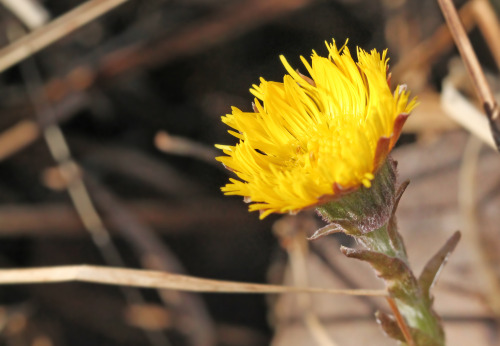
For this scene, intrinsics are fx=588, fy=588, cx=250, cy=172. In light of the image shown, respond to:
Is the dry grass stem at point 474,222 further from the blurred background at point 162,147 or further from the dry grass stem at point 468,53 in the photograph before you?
the dry grass stem at point 468,53

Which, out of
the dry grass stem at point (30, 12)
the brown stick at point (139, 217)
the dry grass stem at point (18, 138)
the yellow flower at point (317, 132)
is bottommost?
the yellow flower at point (317, 132)

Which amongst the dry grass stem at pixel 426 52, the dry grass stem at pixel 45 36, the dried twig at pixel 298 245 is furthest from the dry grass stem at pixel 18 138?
the dry grass stem at pixel 426 52

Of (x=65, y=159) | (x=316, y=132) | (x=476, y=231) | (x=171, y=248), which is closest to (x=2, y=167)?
(x=65, y=159)

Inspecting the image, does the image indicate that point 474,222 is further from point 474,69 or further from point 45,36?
point 45,36

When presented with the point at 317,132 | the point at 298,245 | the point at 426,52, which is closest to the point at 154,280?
the point at 317,132

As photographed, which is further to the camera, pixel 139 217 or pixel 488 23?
pixel 139 217

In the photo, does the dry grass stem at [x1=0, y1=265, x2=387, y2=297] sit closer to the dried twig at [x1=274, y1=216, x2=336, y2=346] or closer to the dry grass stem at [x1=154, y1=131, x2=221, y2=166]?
the dried twig at [x1=274, y1=216, x2=336, y2=346]

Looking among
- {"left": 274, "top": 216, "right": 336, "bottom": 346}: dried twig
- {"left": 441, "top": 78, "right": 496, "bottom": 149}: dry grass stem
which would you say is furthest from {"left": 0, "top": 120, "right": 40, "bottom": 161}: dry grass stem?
{"left": 441, "top": 78, "right": 496, "bottom": 149}: dry grass stem
